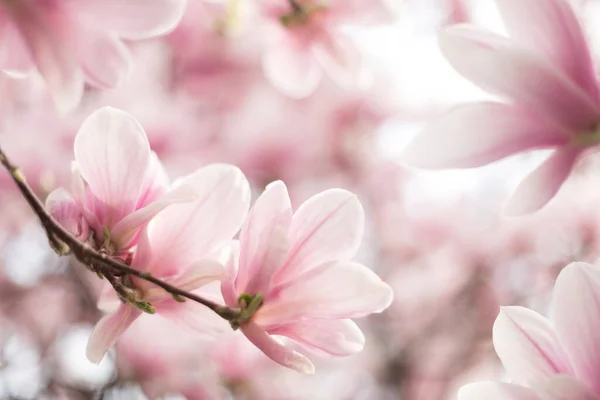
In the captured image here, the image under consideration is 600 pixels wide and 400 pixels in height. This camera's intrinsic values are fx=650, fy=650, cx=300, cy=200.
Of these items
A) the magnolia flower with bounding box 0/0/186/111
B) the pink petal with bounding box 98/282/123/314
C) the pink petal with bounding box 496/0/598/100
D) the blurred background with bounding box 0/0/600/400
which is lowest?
the blurred background with bounding box 0/0/600/400

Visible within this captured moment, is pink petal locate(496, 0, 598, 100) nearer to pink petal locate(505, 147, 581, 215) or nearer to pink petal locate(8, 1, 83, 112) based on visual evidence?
pink petal locate(505, 147, 581, 215)

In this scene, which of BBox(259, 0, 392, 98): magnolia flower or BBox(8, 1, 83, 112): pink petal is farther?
BBox(259, 0, 392, 98): magnolia flower

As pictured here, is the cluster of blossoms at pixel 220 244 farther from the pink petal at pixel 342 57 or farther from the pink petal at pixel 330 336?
the pink petal at pixel 342 57

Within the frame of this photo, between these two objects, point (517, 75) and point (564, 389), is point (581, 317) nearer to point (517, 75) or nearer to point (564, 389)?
point (564, 389)

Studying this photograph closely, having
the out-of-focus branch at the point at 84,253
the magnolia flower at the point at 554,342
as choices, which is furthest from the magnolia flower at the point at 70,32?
the magnolia flower at the point at 554,342

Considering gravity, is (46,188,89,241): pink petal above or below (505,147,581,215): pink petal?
below

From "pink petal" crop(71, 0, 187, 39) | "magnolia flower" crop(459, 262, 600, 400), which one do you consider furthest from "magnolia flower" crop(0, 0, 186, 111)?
"magnolia flower" crop(459, 262, 600, 400)

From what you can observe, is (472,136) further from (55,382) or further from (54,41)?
(55,382)
